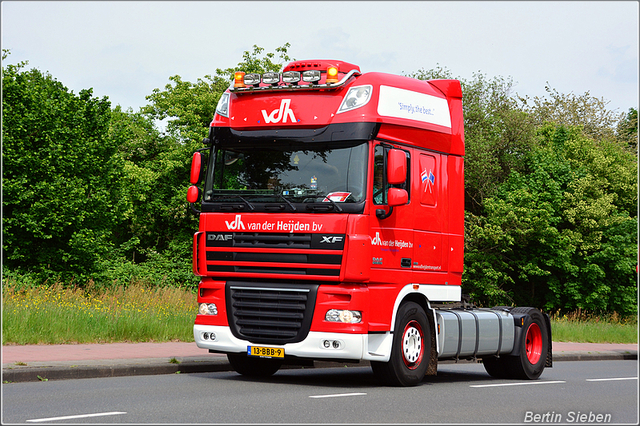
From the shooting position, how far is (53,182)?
31.0 metres

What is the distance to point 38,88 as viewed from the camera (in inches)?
1267

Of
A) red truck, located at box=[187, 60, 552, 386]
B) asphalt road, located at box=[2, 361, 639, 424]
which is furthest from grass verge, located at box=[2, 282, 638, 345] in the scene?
red truck, located at box=[187, 60, 552, 386]

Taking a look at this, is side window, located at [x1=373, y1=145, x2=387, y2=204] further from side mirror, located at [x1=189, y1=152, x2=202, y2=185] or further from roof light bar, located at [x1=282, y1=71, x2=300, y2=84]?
side mirror, located at [x1=189, y1=152, x2=202, y2=185]

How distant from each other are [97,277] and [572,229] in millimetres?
22954

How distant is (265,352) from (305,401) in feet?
5.47

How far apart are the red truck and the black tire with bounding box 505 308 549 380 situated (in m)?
1.95

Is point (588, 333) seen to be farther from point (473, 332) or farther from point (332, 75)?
point (332, 75)

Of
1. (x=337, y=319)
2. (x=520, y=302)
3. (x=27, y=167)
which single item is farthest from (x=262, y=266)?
(x=520, y=302)

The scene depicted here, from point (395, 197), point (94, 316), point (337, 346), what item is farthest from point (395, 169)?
point (94, 316)

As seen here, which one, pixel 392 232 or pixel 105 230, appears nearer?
pixel 392 232

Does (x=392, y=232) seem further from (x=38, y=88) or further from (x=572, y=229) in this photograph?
(x=572, y=229)

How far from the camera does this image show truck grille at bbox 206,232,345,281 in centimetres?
1052
